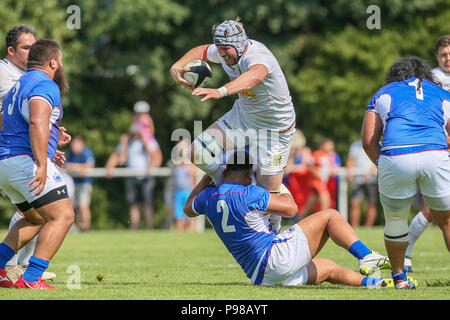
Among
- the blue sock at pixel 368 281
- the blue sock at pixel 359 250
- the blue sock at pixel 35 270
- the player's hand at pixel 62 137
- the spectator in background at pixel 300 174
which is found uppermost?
the player's hand at pixel 62 137

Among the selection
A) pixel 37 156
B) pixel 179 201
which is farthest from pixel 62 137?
pixel 179 201

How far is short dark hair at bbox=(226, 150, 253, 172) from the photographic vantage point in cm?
689

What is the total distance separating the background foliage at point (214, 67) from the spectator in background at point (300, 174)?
5630mm

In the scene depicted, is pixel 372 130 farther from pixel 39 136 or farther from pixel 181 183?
pixel 181 183

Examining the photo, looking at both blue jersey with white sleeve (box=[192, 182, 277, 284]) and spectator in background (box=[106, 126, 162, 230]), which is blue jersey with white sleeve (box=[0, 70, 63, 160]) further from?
spectator in background (box=[106, 126, 162, 230])

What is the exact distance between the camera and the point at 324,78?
81.9 ft

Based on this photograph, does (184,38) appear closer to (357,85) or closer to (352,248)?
(357,85)

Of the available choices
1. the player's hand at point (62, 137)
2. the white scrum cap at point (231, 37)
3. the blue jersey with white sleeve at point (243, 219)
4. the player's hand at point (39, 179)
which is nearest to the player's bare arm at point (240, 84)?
the white scrum cap at point (231, 37)

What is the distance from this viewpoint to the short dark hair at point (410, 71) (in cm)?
684

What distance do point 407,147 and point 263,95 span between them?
76.0 inches

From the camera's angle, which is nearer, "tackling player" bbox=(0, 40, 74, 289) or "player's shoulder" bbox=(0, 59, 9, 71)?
"tackling player" bbox=(0, 40, 74, 289)

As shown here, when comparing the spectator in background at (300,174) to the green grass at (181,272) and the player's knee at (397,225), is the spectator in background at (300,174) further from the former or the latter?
the player's knee at (397,225)

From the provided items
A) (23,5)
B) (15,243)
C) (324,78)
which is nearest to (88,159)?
(23,5)

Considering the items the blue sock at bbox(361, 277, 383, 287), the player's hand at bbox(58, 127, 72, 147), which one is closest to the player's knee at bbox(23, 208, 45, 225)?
the player's hand at bbox(58, 127, 72, 147)
